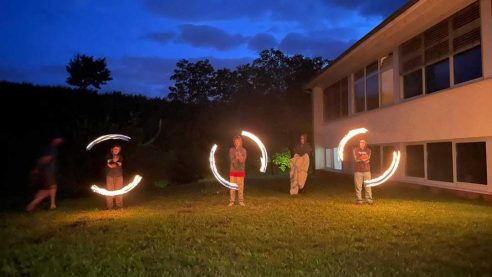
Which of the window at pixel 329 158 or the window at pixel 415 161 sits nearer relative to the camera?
the window at pixel 415 161

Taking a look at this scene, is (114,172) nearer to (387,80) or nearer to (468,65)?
(468,65)

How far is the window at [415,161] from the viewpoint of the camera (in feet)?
56.2

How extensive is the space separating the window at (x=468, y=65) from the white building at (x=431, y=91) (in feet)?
0.09

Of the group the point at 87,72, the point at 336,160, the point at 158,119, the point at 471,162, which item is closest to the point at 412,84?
the point at 471,162

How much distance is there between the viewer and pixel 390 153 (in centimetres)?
1958

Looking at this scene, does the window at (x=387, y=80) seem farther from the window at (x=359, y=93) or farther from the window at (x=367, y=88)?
the window at (x=359, y=93)

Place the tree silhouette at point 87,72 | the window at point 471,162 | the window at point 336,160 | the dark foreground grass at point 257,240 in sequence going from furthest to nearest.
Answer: the tree silhouette at point 87,72, the window at point 336,160, the window at point 471,162, the dark foreground grass at point 257,240

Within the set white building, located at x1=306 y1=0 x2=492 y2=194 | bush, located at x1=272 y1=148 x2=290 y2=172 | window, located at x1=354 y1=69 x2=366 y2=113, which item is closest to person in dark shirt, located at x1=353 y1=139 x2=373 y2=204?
white building, located at x1=306 y1=0 x2=492 y2=194

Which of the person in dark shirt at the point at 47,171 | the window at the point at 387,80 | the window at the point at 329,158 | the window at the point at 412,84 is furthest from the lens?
the window at the point at 329,158

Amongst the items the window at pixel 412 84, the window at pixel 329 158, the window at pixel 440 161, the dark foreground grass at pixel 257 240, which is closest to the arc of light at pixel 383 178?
the dark foreground grass at pixel 257 240

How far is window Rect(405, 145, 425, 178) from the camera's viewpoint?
1714 centimetres

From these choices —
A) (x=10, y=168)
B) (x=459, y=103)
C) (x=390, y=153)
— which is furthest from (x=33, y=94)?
(x=459, y=103)

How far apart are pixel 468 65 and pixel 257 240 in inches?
358

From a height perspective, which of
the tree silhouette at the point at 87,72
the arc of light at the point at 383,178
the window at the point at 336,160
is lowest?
the arc of light at the point at 383,178
